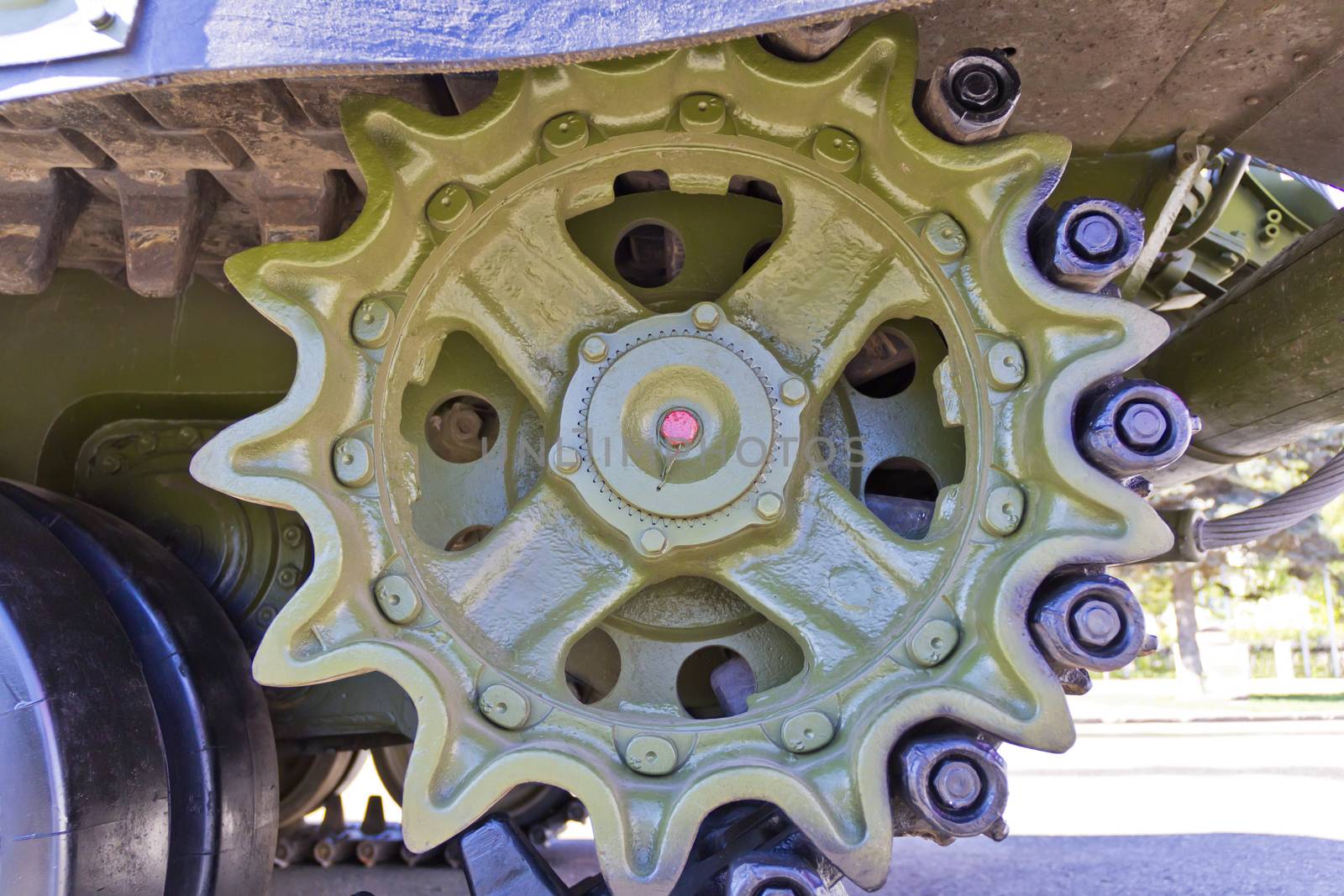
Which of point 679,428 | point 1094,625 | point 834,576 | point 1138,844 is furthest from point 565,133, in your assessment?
point 1138,844

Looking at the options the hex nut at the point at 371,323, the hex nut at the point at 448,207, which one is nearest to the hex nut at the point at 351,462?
the hex nut at the point at 371,323

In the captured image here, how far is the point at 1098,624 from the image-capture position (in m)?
1.51

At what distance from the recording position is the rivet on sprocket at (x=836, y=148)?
1754 millimetres

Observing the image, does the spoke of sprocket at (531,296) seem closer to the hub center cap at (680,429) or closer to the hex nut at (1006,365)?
the hub center cap at (680,429)

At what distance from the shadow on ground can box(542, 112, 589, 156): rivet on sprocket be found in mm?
2238

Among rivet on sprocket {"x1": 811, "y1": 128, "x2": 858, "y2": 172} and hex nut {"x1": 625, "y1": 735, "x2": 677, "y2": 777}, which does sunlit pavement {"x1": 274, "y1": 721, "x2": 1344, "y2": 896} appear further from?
rivet on sprocket {"x1": 811, "y1": 128, "x2": 858, "y2": 172}

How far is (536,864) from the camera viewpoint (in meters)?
1.68

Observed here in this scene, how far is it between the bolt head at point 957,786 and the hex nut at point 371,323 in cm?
107

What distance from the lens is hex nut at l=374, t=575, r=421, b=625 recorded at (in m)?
1.70

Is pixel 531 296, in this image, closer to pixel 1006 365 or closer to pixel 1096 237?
pixel 1006 365

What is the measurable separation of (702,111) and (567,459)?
598mm

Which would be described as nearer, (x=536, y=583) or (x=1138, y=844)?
(x=536, y=583)

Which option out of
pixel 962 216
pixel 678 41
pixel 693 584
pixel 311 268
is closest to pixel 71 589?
pixel 311 268

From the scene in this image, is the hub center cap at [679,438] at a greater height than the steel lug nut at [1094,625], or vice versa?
the hub center cap at [679,438]
